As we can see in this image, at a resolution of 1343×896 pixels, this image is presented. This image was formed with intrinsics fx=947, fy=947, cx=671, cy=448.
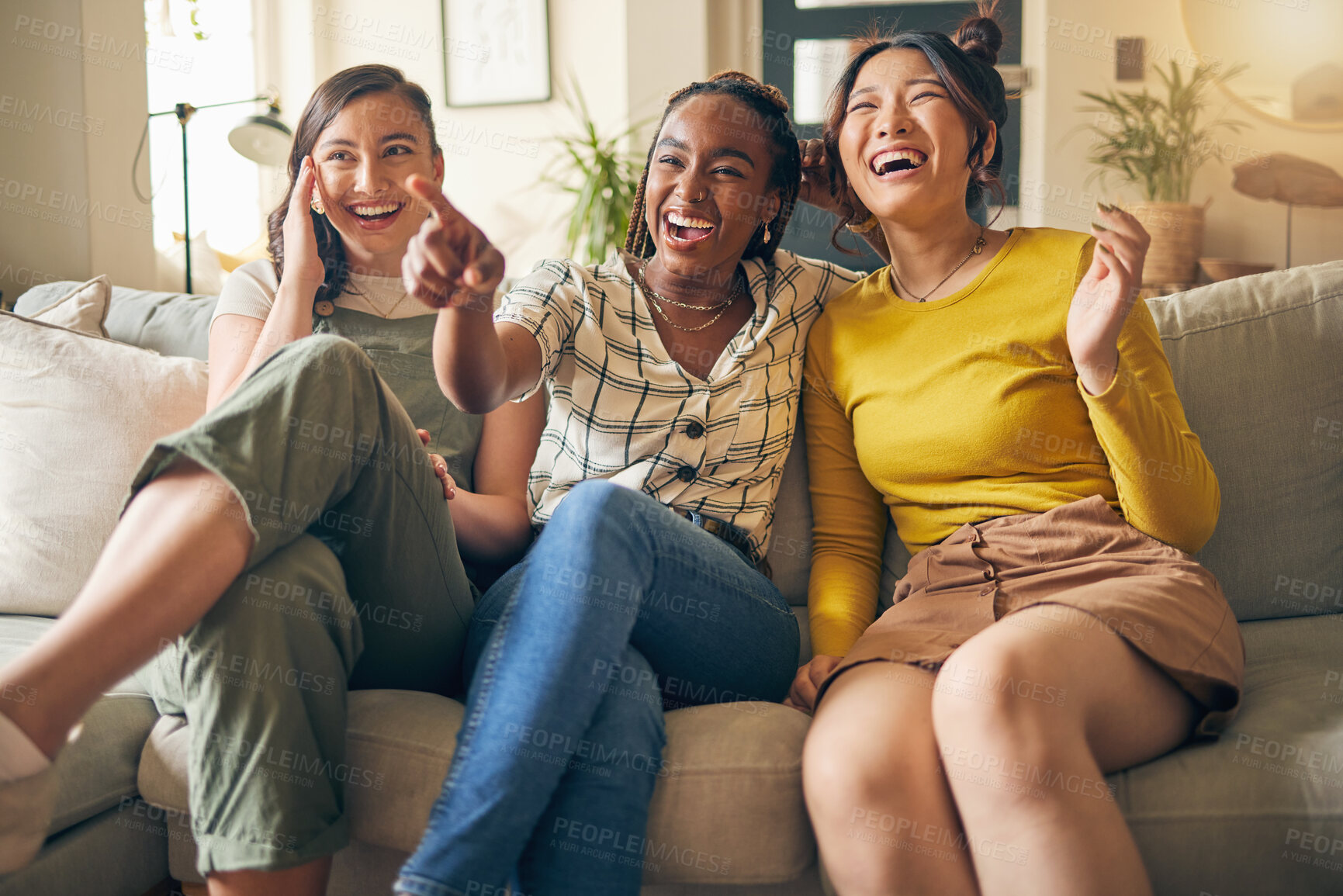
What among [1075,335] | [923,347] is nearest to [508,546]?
[923,347]

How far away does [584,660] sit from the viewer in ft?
3.08

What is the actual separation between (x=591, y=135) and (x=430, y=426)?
1.96 meters

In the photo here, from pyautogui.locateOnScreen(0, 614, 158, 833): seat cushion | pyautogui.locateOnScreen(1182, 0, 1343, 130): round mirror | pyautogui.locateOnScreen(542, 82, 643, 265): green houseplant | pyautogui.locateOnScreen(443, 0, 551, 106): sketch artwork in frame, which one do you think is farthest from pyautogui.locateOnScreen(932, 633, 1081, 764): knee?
pyautogui.locateOnScreen(443, 0, 551, 106): sketch artwork in frame

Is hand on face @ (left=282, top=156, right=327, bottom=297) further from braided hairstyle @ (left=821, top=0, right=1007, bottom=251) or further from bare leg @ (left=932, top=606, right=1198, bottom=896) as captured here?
bare leg @ (left=932, top=606, right=1198, bottom=896)

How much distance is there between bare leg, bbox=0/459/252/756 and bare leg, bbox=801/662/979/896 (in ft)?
2.04

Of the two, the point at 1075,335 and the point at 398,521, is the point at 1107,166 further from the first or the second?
the point at 398,521

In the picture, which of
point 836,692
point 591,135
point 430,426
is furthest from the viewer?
A: point 591,135

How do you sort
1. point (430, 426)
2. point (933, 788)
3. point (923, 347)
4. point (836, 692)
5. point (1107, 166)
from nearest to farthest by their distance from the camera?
point (933, 788) → point (836, 692) → point (923, 347) → point (430, 426) → point (1107, 166)

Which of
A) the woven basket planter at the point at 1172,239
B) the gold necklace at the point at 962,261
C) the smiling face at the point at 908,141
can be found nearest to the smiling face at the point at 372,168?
the smiling face at the point at 908,141

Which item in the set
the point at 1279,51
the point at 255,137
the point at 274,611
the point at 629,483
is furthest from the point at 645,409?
the point at 1279,51

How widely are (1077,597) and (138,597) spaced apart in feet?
3.12

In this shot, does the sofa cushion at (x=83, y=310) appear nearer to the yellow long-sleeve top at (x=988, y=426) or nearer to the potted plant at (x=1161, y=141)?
the yellow long-sleeve top at (x=988, y=426)

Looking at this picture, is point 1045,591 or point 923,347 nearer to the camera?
point 1045,591

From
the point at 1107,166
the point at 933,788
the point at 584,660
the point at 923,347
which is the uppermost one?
the point at 1107,166
